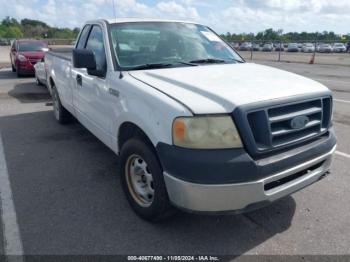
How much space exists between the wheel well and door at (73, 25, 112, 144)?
284 millimetres

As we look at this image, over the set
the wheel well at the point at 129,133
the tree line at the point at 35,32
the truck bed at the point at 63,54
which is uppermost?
the tree line at the point at 35,32

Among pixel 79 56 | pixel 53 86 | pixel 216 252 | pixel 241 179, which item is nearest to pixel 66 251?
pixel 216 252

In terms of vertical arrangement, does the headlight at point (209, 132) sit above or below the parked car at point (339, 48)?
below

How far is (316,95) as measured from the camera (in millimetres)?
3092

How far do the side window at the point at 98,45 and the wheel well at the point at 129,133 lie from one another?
2.63ft

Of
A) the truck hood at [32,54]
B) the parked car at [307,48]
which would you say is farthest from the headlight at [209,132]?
the parked car at [307,48]

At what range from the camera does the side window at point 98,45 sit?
3.96m

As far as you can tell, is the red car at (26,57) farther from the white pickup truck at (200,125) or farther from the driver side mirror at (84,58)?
the white pickup truck at (200,125)

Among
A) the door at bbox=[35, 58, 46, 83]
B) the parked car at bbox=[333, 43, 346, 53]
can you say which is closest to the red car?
the door at bbox=[35, 58, 46, 83]

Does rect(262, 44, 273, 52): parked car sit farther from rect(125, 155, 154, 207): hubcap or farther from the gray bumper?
the gray bumper

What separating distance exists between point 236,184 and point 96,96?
7.33 feet

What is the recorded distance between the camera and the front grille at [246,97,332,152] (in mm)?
2664

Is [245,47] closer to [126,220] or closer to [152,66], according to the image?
[152,66]

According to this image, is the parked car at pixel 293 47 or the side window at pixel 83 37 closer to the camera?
the side window at pixel 83 37
